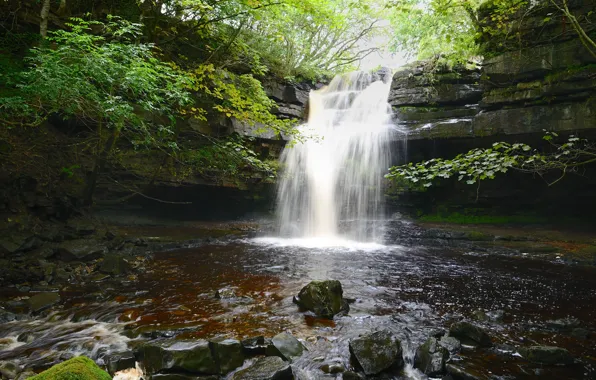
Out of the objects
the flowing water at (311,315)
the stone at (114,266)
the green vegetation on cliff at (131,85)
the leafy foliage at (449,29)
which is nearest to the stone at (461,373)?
the flowing water at (311,315)

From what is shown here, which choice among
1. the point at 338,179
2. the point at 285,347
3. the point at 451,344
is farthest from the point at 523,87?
the point at 285,347

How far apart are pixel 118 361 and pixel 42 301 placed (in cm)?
281

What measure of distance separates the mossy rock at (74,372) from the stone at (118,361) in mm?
1404

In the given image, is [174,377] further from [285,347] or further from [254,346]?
[285,347]

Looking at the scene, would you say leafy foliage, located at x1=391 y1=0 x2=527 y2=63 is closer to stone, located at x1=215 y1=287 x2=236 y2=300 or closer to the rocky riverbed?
the rocky riverbed

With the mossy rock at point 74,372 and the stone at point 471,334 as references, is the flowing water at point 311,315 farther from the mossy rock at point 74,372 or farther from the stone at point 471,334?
the mossy rock at point 74,372

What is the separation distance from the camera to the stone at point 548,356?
337 centimetres

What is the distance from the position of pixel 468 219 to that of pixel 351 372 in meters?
13.5

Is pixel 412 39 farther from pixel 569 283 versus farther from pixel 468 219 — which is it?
pixel 569 283

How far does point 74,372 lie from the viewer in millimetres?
1811

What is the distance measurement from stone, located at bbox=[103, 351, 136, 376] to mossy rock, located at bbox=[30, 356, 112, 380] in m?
1.40

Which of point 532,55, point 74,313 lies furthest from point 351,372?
point 532,55

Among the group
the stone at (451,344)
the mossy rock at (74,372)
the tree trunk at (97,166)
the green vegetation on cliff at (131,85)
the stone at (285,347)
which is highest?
the green vegetation on cliff at (131,85)

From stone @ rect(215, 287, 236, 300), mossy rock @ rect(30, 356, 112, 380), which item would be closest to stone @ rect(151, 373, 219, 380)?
mossy rock @ rect(30, 356, 112, 380)
